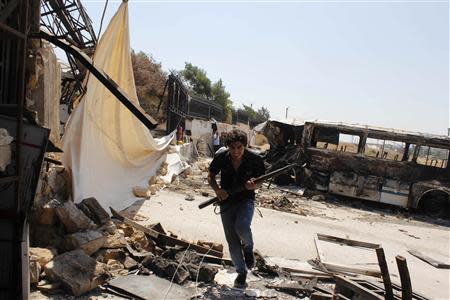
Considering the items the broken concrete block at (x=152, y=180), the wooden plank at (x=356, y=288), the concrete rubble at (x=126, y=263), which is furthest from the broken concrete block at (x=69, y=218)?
the broken concrete block at (x=152, y=180)

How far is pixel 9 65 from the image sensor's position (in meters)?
3.46

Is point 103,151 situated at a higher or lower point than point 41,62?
lower

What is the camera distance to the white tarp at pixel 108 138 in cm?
621

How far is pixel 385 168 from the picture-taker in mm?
10578

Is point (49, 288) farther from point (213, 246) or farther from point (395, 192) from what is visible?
point (395, 192)

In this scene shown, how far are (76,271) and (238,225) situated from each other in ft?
5.45

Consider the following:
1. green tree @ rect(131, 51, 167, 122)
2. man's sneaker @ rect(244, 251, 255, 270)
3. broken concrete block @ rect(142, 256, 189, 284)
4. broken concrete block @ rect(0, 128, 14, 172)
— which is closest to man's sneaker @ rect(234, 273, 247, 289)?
man's sneaker @ rect(244, 251, 255, 270)

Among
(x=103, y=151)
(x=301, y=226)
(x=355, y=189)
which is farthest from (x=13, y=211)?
(x=355, y=189)

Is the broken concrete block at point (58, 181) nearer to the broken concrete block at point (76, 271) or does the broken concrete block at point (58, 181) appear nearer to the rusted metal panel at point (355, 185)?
the broken concrete block at point (76, 271)

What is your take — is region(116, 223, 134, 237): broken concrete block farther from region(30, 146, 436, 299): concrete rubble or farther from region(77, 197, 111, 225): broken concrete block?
region(77, 197, 111, 225): broken concrete block

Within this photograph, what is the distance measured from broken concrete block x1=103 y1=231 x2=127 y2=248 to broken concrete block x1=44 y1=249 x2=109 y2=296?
503 millimetres

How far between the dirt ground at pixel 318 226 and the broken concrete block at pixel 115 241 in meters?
1.45

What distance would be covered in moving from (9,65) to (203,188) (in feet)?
24.1

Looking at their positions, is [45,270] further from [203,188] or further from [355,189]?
[355,189]
